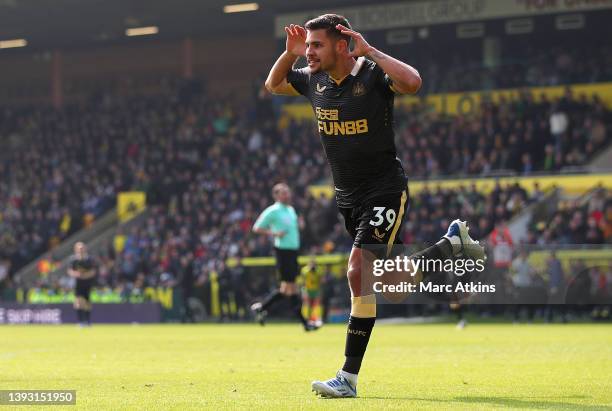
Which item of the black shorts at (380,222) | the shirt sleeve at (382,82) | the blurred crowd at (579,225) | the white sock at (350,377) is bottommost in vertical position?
the blurred crowd at (579,225)

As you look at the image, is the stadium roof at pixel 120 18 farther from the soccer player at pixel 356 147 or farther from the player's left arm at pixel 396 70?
the player's left arm at pixel 396 70

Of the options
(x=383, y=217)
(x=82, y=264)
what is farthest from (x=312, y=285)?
(x=383, y=217)

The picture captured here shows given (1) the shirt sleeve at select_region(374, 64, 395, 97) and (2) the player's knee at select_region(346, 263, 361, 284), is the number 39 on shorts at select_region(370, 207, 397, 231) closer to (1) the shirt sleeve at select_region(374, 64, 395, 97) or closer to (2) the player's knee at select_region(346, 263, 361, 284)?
(2) the player's knee at select_region(346, 263, 361, 284)

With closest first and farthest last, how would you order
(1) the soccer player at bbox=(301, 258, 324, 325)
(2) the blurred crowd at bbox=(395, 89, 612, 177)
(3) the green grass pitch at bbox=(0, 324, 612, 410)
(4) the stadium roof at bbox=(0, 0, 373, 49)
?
(3) the green grass pitch at bbox=(0, 324, 612, 410), (1) the soccer player at bbox=(301, 258, 324, 325), (2) the blurred crowd at bbox=(395, 89, 612, 177), (4) the stadium roof at bbox=(0, 0, 373, 49)

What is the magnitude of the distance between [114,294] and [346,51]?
83.0 feet

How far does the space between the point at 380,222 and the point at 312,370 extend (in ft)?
9.52

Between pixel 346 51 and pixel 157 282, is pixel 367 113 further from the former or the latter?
pixel 157 282

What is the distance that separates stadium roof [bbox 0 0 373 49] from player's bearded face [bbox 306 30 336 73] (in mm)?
30939

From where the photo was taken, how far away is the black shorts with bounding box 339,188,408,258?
8.29 meters

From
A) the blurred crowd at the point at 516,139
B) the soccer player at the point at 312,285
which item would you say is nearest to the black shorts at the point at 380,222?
the soccer player at the point at 312,285

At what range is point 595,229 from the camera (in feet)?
85.3

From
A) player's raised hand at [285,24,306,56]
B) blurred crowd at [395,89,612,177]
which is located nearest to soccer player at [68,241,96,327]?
blurred crowd at [395,89,612,177]

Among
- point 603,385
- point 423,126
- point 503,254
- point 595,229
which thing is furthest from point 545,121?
point 603,385

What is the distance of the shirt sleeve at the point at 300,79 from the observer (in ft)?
28.6
